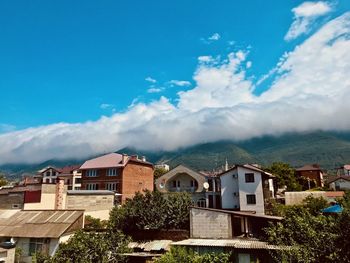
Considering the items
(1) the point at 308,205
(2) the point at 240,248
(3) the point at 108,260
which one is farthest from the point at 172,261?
(1) the point at 308,205

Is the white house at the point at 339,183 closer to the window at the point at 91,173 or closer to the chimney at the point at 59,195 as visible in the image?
the window at the point at 91,173

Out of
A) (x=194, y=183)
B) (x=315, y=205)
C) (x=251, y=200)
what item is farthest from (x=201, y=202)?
(x=315, y=205)

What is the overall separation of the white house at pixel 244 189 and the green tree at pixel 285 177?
21.6 metres

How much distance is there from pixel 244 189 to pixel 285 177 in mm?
27299

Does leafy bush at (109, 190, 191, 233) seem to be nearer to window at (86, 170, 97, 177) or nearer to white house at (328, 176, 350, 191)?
window at (86, 170, 97, 177)

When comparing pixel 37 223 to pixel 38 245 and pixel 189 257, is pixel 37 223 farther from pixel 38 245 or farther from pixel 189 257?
pixel 189 257

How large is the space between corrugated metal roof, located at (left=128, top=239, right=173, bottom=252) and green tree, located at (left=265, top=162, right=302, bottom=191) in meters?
44.9

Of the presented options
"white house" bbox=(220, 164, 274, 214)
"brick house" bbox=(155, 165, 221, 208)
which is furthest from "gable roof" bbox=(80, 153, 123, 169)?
"white house" bbox=(220, 164, 274, 214)

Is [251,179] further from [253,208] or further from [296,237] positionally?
[296,237]

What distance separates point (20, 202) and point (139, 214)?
16733mm

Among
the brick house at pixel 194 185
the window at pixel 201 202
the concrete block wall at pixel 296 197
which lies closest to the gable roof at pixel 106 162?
the brick house at pixel 194 185

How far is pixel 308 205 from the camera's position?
1565 inches

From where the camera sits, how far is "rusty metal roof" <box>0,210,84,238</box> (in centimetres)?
3012

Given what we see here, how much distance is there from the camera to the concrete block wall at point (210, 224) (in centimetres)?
3150
